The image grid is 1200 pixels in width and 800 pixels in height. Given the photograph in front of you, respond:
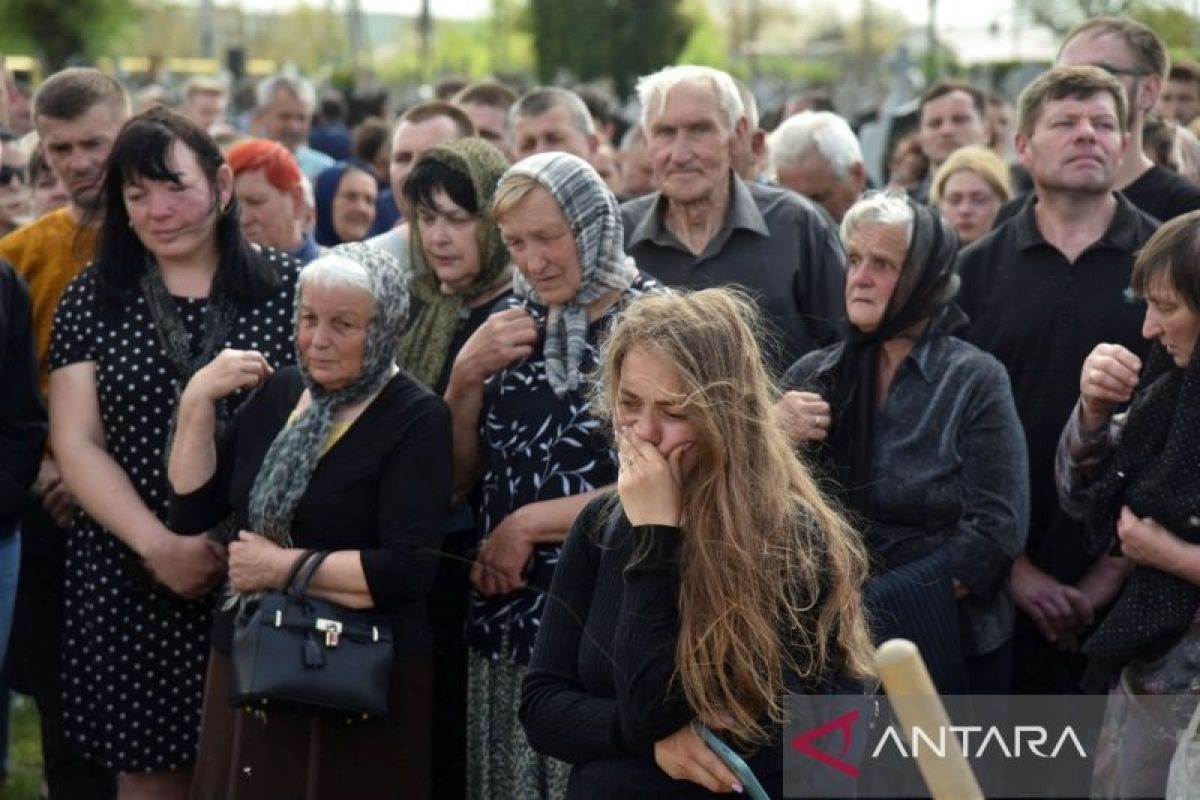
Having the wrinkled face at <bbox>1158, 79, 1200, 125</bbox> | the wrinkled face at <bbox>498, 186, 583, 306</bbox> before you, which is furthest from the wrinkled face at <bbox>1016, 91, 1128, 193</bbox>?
the wrinkled face at <bbox>1158, 79, 1200, 125</bbox>

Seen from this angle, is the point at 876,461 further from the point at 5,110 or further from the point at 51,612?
the point at 5,110

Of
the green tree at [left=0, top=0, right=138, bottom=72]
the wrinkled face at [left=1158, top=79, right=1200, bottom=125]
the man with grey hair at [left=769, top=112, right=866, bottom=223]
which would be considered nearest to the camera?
the man with grey hair at [left=769, top=112, right=866, bottom=223]

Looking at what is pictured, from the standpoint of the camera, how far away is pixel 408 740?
469 centimetres

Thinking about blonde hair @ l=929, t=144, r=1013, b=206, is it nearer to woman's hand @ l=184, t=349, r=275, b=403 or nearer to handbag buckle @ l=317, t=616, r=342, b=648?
woman's hand @ l=184, t=349, r=275, b=403

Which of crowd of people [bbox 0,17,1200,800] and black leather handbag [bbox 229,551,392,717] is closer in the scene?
crowd of people [bbox 0,17,1200,800]

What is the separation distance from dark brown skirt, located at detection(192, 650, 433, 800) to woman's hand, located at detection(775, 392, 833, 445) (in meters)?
1.09

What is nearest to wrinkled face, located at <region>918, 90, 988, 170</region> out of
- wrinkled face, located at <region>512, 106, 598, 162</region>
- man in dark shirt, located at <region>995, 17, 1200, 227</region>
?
wrinkled face, located at <region>512, 106, 598, 162</region>

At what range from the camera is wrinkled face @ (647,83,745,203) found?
18.7ft

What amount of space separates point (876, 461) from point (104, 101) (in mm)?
2940

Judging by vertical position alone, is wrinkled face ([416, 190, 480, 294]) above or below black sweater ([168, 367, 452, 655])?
above

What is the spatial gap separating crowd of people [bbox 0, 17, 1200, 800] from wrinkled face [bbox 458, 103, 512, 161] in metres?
2.63

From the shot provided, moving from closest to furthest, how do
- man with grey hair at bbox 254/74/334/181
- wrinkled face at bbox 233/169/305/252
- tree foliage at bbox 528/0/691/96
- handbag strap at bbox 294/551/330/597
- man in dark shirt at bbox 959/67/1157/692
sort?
handbag strap at bbox 294/551/330/597, man in dark shirt at bbox 959/67/1157/692, wrinkled face at bbox 233/169/305/252, man with grey hair at bbox 254/74/334/181, tree foliage at bbox 528/0/691/96

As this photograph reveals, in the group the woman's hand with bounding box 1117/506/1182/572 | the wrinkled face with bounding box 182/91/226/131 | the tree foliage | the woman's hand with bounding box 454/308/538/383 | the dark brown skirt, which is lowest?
the tree foliage

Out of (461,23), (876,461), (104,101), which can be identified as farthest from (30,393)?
(461,23)
